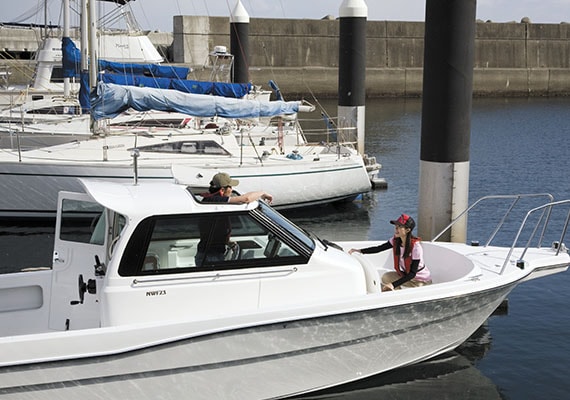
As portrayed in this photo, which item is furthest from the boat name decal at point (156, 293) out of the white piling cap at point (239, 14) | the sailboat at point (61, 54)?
the white piling cap at point (239, 14)

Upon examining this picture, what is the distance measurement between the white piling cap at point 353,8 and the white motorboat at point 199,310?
1423 cm

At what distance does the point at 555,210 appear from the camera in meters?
17.9

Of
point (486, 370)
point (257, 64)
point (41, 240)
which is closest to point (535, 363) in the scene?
point (486, 370)

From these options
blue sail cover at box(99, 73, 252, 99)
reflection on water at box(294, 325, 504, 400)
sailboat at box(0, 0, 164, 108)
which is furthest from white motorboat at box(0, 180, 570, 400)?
sailboat at box(0, 0, 164, 108)

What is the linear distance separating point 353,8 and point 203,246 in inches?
604

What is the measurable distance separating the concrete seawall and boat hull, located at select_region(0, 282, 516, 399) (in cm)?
4110

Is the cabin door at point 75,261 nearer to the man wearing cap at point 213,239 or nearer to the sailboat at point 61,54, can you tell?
the man wearing cap at point 213,239

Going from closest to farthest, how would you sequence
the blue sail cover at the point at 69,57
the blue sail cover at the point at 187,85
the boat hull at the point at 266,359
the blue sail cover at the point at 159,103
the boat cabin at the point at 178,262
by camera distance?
the boat hull at the point at 266,359 → the boat cabin at the point at 178,262 → the blue sail cover at the point at 159,103 → the blue sail cover at the point at 69,57 → the blue sail cover at the point at 187,85

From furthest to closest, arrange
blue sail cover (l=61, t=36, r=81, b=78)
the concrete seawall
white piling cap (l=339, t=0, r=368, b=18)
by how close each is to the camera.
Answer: the concrete seawall < blue sail cover (l=61, t=36, r=81, b=78) < white piling cap (l=339, t=0, r=368, b=18)

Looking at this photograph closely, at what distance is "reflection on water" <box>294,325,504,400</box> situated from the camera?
328 inches

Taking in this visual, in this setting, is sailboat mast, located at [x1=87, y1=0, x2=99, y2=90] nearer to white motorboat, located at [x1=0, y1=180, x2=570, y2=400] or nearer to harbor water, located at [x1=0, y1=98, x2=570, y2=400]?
harbor water, located at [x1=0, y1=98, x2=570, y2=400]

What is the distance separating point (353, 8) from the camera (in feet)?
71.1

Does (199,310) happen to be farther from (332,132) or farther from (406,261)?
(332,132)

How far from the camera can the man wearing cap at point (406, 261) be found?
28.1 ft
